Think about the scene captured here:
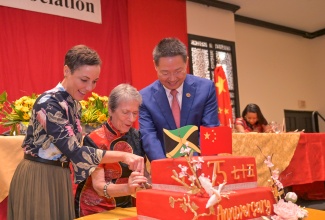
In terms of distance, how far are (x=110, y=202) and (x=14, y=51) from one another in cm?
298

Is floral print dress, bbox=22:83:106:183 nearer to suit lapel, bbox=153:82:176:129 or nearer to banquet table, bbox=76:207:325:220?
banquet table, bbox=76:207:325:220

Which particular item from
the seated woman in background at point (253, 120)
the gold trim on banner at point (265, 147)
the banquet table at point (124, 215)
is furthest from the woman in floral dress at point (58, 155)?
the seated woman in background at point (253, 120)

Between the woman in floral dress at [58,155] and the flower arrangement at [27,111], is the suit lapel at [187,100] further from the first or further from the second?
the flower arrangement at [27,111]

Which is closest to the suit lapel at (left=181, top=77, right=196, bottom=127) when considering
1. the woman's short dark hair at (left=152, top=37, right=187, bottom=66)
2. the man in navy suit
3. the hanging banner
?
the man in navy suit

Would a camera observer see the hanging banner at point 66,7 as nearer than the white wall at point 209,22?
Yes

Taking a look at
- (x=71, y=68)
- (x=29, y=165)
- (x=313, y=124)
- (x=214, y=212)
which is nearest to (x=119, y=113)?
(x=71, y=68)

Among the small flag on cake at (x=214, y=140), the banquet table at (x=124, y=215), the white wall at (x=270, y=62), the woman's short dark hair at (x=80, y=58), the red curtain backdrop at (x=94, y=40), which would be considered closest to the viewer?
the small flag on cake at (x=214, y=140)

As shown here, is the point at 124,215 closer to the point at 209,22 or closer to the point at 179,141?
the point at 179,141

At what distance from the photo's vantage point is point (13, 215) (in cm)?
144

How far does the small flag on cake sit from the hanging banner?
3581mm

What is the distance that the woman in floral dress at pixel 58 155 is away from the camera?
129 cm

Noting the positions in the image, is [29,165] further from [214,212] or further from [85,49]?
[214,212]

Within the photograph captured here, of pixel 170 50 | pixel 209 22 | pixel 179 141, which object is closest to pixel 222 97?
pixel 209 22

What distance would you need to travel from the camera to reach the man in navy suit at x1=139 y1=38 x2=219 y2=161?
1550 mm
